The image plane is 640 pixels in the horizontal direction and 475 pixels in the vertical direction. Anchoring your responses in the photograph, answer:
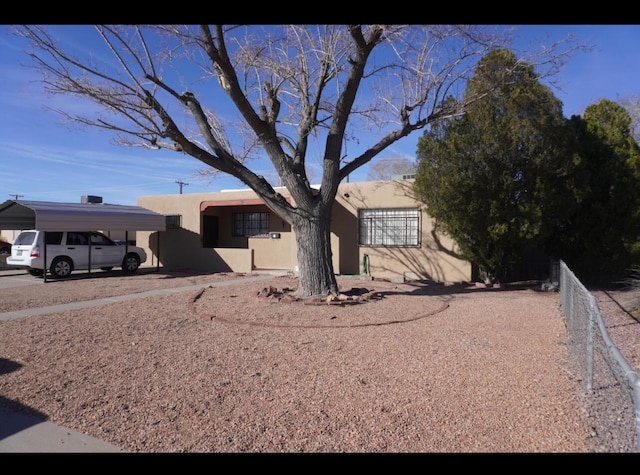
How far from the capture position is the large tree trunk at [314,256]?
1055 centimetres

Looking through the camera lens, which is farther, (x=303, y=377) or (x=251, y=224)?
(x=251, y=224)

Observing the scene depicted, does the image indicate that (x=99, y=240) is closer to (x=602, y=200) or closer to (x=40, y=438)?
(x=40, y=438)

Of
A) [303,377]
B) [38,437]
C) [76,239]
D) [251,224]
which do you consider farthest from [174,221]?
[38,437]

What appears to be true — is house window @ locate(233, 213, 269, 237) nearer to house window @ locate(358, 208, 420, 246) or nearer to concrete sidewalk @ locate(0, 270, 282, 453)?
house window @ locate(358, 208, 420, 246)

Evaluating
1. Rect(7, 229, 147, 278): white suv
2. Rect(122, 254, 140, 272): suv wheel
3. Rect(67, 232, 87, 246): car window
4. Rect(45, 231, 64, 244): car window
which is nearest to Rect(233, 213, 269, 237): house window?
Rect(122, 254, 140, 272): suv wheel

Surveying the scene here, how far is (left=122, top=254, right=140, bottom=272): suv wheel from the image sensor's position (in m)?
18.0

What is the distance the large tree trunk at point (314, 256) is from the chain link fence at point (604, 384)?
17.4 ft

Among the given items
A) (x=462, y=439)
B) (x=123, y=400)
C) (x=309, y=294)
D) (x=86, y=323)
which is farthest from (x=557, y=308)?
(x=86, y=323)

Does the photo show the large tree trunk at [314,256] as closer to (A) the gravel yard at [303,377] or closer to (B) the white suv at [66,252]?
(A) the gravel yard at [303,377]

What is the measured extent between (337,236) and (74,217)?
8.67 m

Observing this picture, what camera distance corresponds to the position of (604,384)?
484 centimetres

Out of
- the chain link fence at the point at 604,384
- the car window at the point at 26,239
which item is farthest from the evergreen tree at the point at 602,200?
the car window at the point at 26,239
